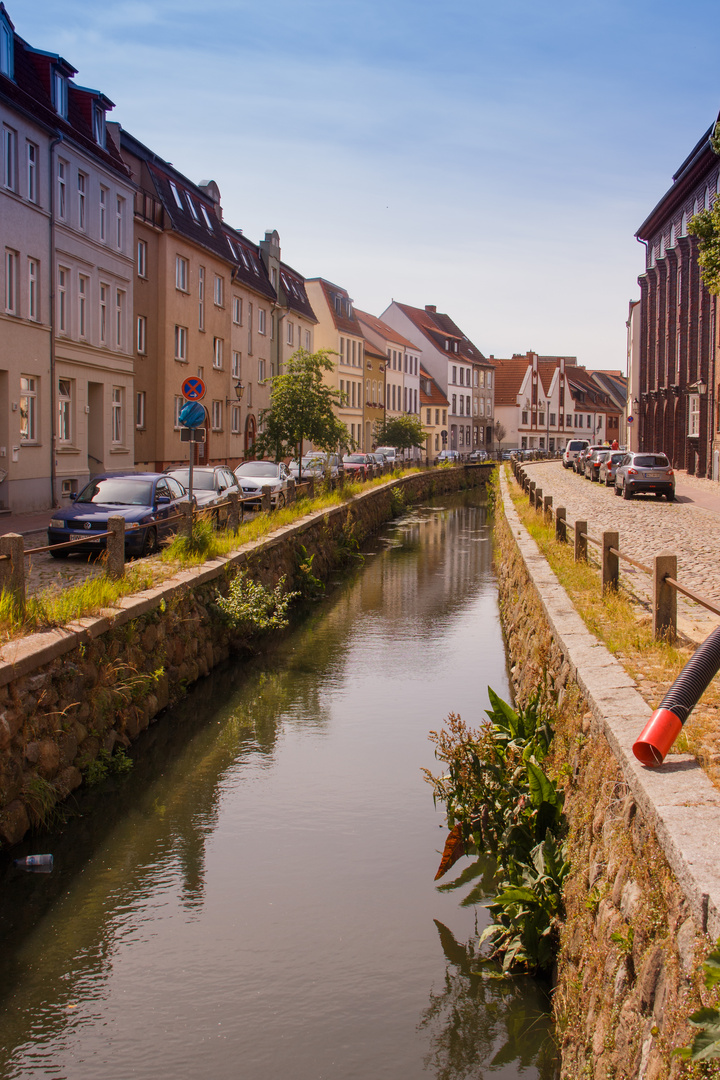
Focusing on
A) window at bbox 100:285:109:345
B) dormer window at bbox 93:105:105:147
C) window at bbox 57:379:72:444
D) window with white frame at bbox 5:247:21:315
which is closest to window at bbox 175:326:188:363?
window at bbox 100:285:109:345

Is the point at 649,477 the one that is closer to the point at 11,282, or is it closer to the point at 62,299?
the point at 62,299

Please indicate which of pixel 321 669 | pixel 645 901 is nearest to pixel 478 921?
pixel 645 901

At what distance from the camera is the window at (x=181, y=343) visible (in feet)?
112

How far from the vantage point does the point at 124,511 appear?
15.9 m

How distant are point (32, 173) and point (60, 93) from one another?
9.73ft

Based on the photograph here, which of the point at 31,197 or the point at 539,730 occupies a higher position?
the point at 31,197

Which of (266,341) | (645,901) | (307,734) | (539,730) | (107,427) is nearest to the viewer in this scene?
(645,901)

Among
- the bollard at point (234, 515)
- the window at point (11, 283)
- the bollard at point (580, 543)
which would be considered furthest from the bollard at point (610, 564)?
the window at point (11, 283)

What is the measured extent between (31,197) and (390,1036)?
21.8 meters

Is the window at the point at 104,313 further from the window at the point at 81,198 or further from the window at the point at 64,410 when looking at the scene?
the window at the point at 64,410

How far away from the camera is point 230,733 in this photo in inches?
416

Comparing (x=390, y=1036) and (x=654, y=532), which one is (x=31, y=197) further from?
(x=390, y=1036)

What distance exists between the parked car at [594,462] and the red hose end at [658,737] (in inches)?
1458

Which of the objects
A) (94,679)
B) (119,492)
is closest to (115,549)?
(94,679)
